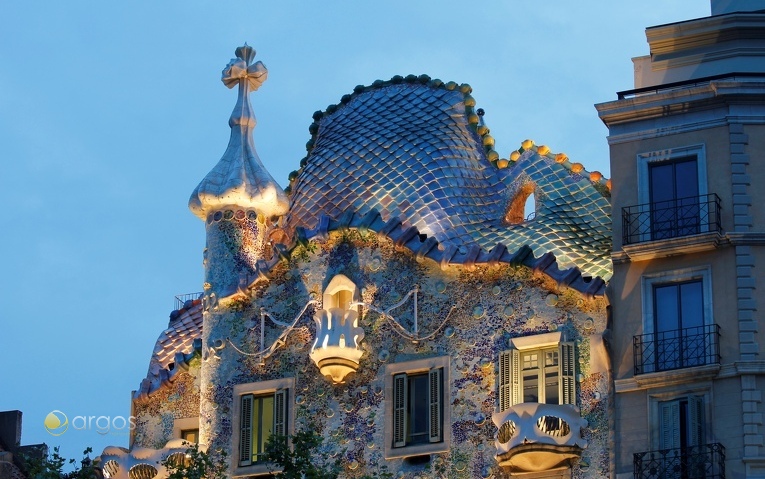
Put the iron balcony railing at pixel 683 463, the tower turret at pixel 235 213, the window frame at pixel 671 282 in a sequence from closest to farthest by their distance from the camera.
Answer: the iron balcony railing at pixel 683 463 < the window frame at pixel 671 282 < the tower turret at pixel 235 213

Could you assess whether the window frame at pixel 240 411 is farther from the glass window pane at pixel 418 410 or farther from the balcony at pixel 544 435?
the balcony at pixel 544 435


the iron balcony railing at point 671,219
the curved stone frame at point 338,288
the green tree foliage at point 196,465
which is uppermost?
the iron balcony railing at point 671,219

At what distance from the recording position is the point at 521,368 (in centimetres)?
3319

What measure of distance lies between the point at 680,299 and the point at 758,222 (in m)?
1.58

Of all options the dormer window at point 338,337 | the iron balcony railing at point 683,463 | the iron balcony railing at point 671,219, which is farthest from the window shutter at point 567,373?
the dormer window at point 338,337

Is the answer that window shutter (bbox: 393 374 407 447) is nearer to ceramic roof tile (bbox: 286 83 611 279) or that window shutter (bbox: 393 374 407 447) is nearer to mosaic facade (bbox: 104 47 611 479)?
mosaic facade (bbox: 104 47 611 479)

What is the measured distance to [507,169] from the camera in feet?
118

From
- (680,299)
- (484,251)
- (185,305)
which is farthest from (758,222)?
(185,305)

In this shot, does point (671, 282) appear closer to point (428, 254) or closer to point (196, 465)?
point (428, 254)

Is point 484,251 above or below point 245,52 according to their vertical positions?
below

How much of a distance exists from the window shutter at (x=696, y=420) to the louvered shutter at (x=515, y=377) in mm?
2696

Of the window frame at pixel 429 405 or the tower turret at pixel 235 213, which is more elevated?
the tower turret at pixel 235 213

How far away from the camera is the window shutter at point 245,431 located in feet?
114

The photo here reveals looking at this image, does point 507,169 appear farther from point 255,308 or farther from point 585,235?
point 255,308
